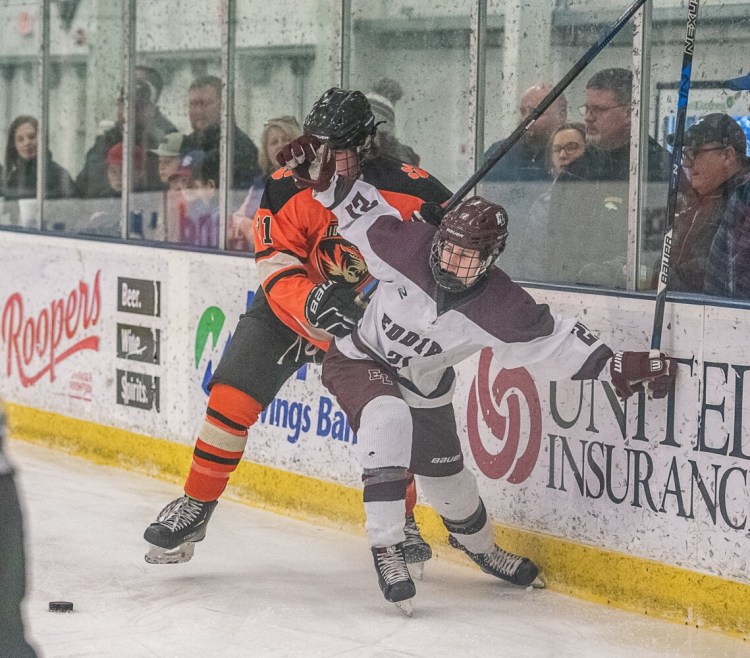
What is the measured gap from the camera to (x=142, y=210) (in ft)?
18.5

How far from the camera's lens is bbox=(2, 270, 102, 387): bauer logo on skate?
5.65 m

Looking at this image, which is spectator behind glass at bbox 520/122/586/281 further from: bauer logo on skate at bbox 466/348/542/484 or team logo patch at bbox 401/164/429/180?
team logo patch at bbox 401/164/429/180

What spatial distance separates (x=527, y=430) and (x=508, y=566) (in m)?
0.38

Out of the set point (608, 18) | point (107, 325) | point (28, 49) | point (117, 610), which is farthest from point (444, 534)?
A: point (28, 49)

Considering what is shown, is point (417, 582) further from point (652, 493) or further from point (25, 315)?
point (25, 315)

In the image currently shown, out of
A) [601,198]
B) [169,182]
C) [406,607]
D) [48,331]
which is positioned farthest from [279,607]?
[48,331]

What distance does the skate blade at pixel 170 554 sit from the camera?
154 inches

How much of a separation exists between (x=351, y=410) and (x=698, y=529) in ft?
2.90

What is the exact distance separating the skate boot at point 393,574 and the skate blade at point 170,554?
25.9 inches

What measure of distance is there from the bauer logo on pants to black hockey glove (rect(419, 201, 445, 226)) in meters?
A: 1.95

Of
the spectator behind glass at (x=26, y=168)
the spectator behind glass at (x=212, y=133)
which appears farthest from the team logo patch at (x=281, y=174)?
the spectator behind glass at (x=26, y=168)

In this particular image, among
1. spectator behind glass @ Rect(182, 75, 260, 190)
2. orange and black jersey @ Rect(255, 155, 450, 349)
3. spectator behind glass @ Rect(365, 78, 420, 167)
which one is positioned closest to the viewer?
orange and black jersey @ Rect(255, 155, 450, 349)

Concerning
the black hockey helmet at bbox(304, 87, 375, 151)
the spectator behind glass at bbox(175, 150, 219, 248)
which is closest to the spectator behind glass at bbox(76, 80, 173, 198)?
the spectator behind glass at bbox(175, 150, 219, 248)

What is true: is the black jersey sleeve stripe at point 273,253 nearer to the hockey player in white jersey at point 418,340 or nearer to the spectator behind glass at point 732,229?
the hockey player in white jersey at point 418,340
